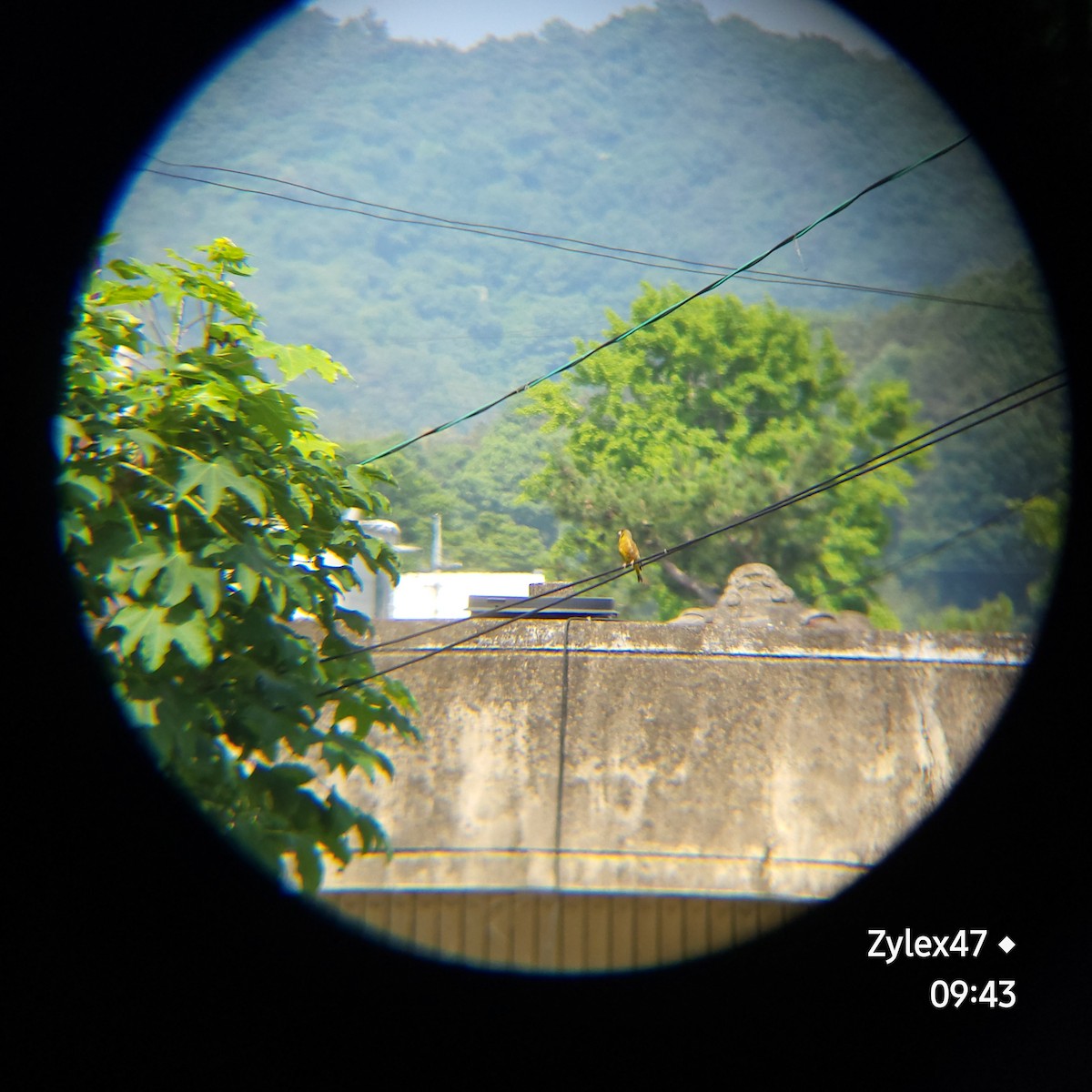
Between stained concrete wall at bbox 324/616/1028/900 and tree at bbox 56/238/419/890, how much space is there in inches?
125

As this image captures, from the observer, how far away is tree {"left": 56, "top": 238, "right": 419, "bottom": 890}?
250 cm

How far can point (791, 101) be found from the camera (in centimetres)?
14112

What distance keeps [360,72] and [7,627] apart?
631ft

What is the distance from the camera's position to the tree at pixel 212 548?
8.21 feet

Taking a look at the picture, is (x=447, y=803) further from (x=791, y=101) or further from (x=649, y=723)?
(x=791, y=101)

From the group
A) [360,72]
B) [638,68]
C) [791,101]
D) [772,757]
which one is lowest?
[772,757]

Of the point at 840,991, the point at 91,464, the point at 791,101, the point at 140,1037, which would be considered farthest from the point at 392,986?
the point at 791,101

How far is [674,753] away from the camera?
6117 mm

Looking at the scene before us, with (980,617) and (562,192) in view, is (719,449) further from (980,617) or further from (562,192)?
(562,192)

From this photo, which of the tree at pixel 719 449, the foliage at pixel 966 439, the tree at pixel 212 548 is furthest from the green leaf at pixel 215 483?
the foliage at pixel 966 439
